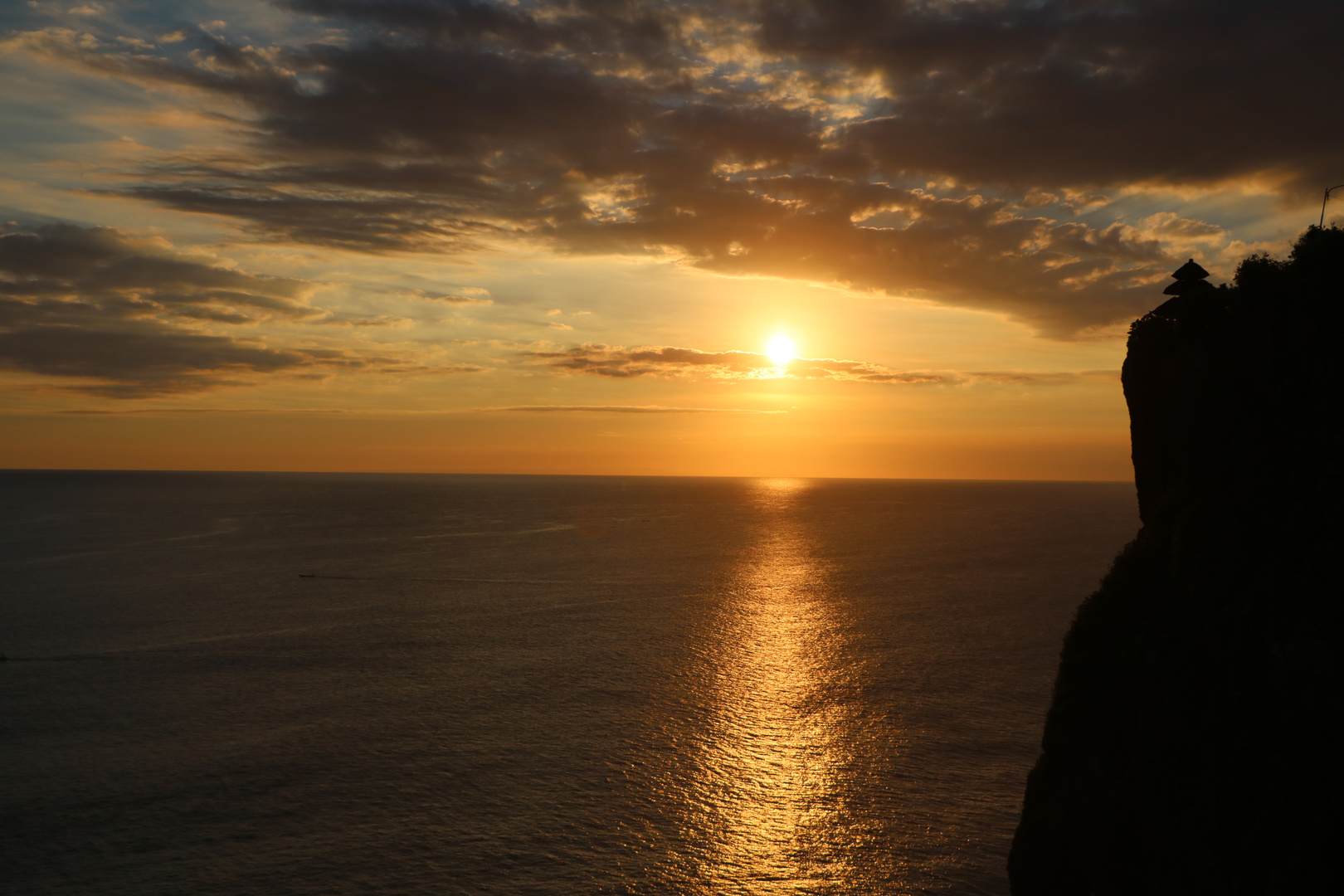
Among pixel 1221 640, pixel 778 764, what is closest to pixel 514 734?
pixel 778 764

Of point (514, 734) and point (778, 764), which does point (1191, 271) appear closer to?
point (778, 764)

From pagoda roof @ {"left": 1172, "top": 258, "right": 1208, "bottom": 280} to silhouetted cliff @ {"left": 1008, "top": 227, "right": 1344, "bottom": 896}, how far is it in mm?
496

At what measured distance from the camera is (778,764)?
5459cm

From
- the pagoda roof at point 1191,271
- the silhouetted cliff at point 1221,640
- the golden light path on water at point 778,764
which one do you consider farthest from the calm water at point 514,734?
the pagoda roof at point 1191,271

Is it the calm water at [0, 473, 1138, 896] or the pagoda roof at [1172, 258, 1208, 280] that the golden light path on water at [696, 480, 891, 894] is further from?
the pagoda roof at [1172, 258, 1208, 280]

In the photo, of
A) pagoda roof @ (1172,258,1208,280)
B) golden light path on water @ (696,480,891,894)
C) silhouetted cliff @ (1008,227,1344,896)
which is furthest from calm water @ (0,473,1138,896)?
pagoda roof @ (1172,258,1208,280)

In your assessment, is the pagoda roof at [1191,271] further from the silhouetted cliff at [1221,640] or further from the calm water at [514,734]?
the calm water at [514,734]

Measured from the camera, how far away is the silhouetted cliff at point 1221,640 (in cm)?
2633

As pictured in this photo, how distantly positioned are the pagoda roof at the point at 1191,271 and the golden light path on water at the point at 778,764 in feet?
107

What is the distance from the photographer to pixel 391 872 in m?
40.8

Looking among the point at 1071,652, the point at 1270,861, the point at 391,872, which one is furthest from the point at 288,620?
the point at 1270,861

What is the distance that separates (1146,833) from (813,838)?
19395 mm

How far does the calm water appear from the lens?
42031mm

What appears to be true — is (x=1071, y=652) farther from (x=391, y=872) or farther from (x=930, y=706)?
(x=391, y=872)
